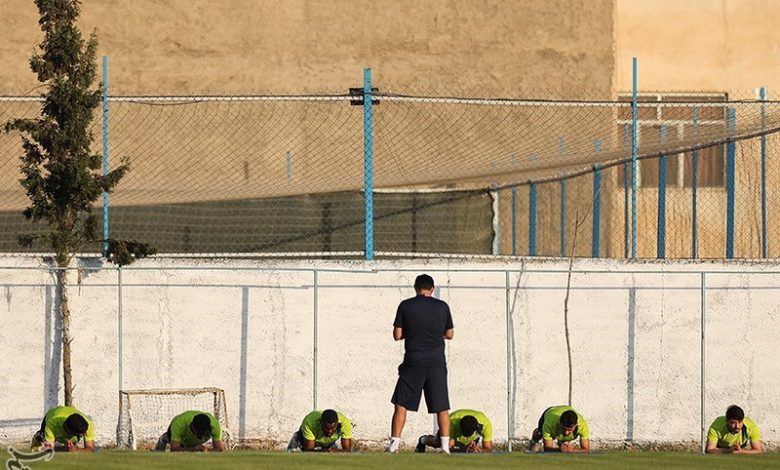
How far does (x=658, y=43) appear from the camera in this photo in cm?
2933

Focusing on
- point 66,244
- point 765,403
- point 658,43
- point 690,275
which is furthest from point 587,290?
point 658,43

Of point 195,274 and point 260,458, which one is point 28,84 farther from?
point 260,458

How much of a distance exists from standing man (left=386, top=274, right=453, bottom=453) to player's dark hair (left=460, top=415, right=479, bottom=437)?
67 centimetres

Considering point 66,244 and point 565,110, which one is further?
point 565,110

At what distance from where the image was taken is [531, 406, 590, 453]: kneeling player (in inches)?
628

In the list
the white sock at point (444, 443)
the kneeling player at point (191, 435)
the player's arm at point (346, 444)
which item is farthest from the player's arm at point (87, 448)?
the white sock at point (444, 443)

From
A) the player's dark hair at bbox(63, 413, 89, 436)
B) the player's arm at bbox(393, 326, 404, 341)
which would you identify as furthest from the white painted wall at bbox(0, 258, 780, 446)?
the player's arm at bbox(393, 326, 404, 341)

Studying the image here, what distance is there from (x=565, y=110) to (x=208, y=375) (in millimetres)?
7746

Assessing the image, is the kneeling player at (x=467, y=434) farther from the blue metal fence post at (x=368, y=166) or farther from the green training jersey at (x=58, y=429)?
the green training jersey at (x=58, y=429)

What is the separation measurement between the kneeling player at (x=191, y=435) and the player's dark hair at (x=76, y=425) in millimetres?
860

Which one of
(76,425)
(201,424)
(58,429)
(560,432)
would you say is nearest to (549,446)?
(560,432)

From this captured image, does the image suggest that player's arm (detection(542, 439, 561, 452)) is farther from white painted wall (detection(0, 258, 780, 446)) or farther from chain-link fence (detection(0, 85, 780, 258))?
chain-link fence (detection(0, 85, 780, 258))

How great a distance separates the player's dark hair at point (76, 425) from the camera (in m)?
15.1

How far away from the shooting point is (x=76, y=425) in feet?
49.6
